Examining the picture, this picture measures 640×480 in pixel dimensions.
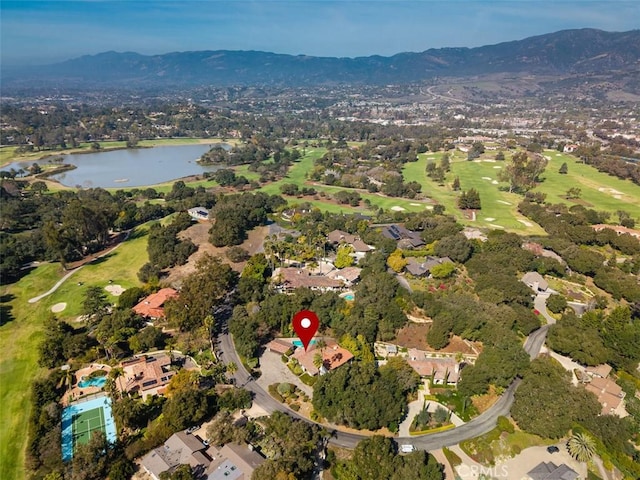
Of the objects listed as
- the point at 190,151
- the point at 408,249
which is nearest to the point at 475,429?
the point at 408,249

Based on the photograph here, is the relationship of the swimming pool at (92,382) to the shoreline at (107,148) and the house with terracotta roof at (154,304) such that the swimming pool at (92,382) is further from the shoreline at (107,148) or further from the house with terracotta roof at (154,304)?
the shoreline at (107,148)

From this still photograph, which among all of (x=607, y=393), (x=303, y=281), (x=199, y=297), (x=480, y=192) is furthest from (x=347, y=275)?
(x=480, y=192)

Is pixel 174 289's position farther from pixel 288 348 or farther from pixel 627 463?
pixel 627 463

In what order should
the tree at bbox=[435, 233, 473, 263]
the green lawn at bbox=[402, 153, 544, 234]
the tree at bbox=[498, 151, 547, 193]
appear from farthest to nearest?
the tree at bbox=[498, 151, 547, 193], the green lawn at bbox=[402, 153, 544, 234], the tree at bbox=[435, 233, 473, 263]

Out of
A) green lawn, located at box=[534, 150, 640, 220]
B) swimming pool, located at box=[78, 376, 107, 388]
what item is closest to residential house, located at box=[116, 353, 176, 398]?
swimming pool, located at box=[78, 376, 107, 388]

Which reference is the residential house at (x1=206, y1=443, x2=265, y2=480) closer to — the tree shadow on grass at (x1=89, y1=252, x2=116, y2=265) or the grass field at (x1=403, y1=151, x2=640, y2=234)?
the tree shadow on grass at (x1=89, y1=252, x2=116, y2=265)

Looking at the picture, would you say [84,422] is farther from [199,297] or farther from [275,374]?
[275,374]
